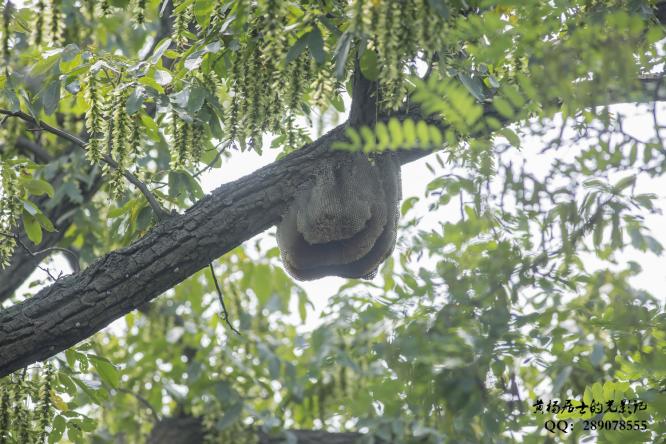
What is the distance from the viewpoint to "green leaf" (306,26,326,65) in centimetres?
226

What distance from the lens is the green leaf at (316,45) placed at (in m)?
2.26

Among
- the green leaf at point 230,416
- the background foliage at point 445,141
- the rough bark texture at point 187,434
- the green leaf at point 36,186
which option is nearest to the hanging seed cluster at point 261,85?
the background foliage at point 445,141

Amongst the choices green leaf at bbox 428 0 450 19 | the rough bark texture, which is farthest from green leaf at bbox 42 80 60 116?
the rough bark texture

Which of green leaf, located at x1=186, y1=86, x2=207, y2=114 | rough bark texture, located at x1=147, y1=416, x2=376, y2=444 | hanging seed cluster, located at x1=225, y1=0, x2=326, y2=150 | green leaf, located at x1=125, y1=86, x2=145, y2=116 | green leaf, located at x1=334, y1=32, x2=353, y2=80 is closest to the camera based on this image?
green leaf, located at x1=334, y1=32, x2=353, y2=80

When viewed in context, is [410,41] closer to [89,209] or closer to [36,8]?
[36,8]

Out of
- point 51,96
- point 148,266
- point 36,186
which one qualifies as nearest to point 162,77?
point 51,96

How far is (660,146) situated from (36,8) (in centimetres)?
155

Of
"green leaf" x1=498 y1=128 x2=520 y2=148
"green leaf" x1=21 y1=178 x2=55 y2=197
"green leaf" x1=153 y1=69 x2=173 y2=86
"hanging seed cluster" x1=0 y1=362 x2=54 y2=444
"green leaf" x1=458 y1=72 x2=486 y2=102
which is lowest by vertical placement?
"hanging seed cluster" x1=0 y1=362 x2=54 y2=444

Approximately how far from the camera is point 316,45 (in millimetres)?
2273

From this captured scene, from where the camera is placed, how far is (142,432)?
5.45 meters

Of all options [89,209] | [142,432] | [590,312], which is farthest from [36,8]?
[142,432]

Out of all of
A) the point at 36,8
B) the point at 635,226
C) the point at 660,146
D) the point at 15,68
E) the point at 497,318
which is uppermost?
the point at 15,68

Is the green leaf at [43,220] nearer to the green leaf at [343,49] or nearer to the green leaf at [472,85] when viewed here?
the green leaf at [343,49]

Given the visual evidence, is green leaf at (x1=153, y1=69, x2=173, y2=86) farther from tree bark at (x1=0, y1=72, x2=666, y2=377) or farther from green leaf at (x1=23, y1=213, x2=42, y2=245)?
green leaf at (x1=23, y1=213, x2=42, y2=245)
